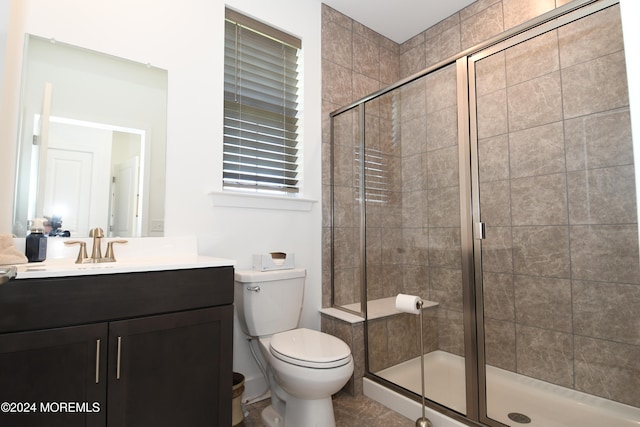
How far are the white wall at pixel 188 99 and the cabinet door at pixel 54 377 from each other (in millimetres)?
655

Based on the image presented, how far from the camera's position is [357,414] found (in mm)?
1849

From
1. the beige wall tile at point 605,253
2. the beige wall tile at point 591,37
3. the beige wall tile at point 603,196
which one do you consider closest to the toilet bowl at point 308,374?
the beige wall tile at point 605,253

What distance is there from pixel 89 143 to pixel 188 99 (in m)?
0.55

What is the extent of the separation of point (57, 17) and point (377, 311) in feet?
7.55

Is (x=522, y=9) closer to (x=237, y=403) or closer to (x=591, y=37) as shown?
(x=591, y=37)

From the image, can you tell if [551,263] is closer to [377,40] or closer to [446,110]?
[446,110]

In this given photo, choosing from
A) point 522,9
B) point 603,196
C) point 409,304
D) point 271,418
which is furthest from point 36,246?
point 522,9

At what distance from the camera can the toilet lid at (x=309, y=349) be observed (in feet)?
4.83

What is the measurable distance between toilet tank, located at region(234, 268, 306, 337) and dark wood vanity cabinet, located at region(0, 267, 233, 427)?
1.08 ft

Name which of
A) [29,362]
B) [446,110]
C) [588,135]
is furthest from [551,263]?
[29,362]

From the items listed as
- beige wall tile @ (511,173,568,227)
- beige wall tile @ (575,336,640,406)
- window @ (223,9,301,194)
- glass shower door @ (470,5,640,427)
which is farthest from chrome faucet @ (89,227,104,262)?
beige wall tile @ (575,336,640,406)

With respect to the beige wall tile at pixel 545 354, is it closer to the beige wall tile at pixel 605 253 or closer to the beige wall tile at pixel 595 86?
the beige wall tile at pixel 605 253

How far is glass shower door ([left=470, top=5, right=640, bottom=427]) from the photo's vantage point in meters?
1.50

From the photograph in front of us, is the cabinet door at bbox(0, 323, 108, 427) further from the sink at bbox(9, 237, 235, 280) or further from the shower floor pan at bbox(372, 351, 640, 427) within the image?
the shower floor pan at bbox(372, 351, 640, 427)
